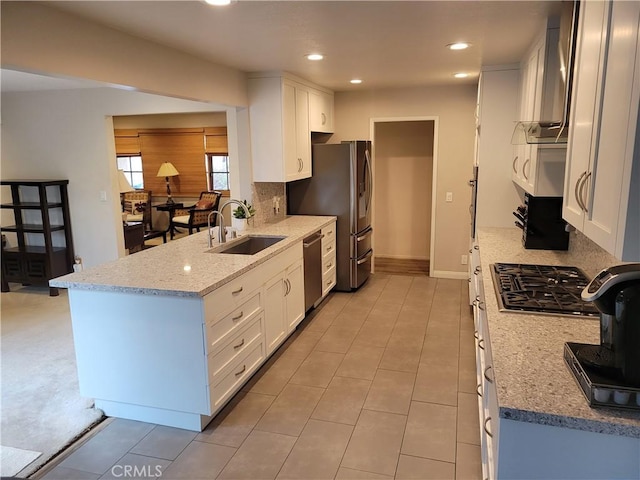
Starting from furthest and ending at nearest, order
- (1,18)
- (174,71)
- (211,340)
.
A: (174,71)
(211,340)
(1,18)

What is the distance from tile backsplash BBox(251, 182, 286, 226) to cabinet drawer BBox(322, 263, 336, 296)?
0.80m

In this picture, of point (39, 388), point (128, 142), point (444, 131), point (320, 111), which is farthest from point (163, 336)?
point (128, 142)

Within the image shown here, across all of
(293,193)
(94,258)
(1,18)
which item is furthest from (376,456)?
(94,258)

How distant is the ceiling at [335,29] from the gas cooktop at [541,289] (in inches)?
56.1

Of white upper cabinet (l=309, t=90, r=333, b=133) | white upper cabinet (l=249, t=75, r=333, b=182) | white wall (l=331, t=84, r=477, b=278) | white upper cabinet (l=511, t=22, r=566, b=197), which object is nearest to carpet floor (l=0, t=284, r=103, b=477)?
white upper cabinet (l=249, t=75, r=333, b=182)

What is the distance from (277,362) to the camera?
139 inches

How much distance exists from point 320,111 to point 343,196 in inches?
41.4

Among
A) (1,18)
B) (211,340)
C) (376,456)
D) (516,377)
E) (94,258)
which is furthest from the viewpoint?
(94,258)

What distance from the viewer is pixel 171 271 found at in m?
2.83

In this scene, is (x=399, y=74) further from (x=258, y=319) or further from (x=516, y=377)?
(x=516, y=377)

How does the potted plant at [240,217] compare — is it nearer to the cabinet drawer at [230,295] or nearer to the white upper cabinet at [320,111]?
the cabinet drawer at [230,295]

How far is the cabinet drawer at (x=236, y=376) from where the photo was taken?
2668mm

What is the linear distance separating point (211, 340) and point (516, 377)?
1.67 metres
